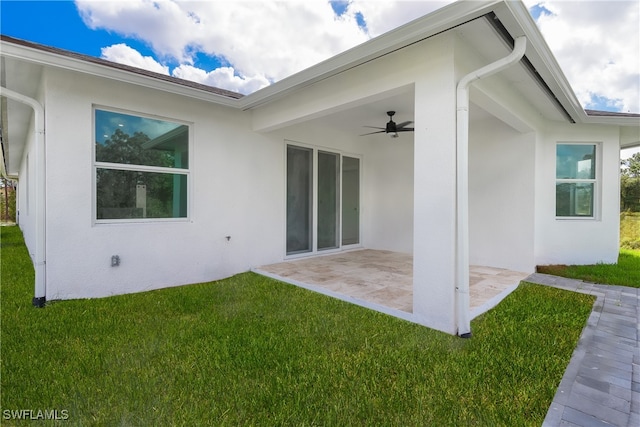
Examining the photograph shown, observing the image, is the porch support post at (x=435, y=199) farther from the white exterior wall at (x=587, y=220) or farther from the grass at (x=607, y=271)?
the white exterior wall at (x=587, y=220)

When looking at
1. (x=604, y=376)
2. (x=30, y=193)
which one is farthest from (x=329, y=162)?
(x=30, y=193)

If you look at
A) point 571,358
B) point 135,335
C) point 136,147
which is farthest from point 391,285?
point 136,147

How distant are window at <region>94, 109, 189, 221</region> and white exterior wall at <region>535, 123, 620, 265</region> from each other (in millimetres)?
7340

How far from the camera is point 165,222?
529 cm

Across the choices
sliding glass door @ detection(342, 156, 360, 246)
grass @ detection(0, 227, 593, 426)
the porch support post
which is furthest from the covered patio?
sliding glass door @ detection(342, 156, 360, 246)

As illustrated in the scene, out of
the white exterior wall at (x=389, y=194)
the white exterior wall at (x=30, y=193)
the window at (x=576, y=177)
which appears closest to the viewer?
the white exterior wall at (x=30, y=193)

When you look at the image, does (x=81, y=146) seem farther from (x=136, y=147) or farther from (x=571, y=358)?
(x=571, y=358)

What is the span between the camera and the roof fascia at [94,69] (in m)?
3.59

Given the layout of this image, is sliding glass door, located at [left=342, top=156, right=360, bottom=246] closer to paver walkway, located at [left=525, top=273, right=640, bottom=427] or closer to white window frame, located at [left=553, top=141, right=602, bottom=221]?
white window frame, located at [left=553, top=141, right=602, bottom=221]

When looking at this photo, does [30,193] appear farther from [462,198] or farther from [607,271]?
[607,271]

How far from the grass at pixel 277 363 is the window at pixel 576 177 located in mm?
3203

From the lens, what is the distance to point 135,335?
3350 millimetres

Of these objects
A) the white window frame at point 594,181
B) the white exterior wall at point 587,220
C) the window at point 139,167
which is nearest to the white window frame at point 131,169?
the window at point 139,167

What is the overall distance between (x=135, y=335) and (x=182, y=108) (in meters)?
3.81
